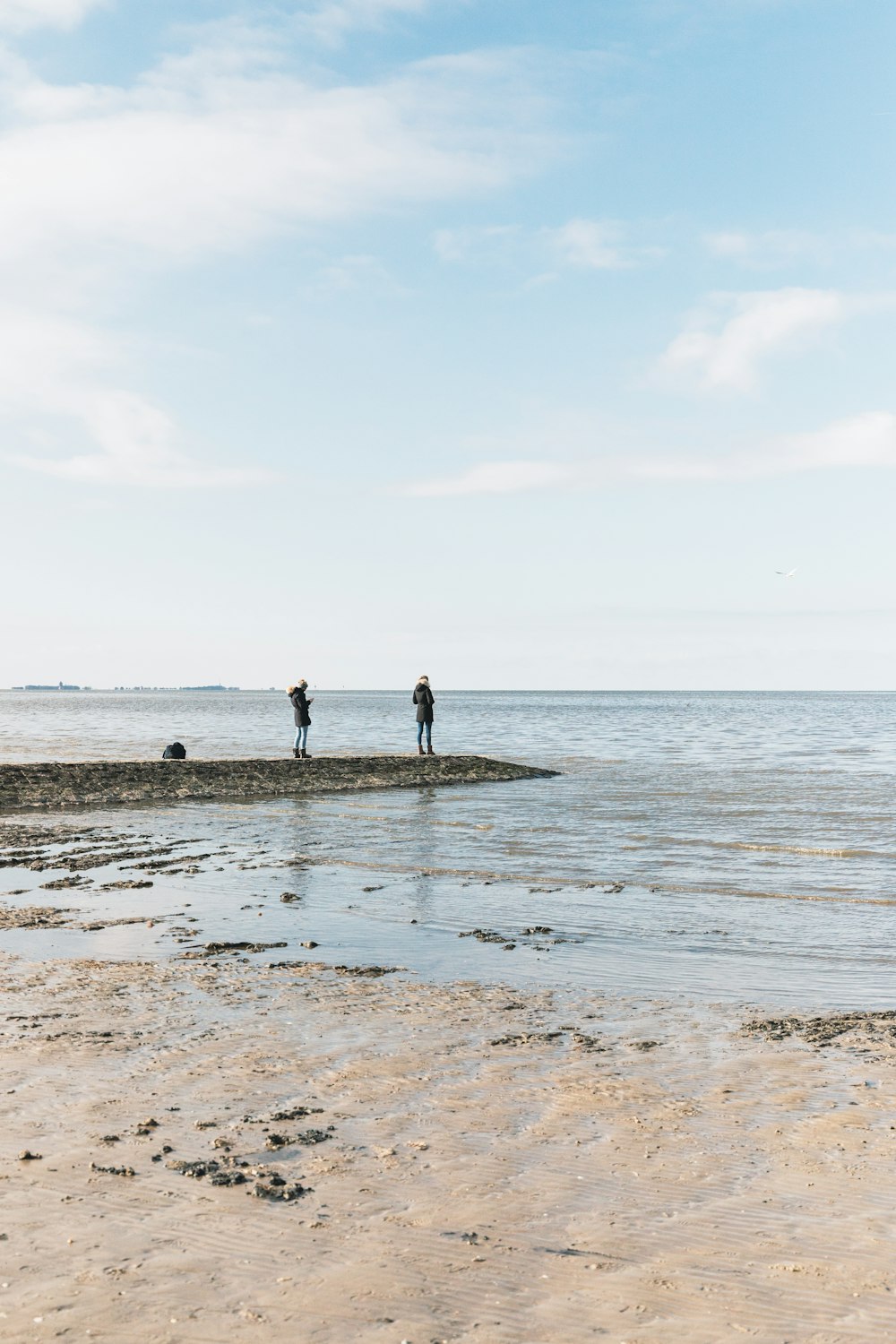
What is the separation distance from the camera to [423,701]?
104 ft

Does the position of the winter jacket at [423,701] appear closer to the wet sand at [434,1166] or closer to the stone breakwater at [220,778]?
the stone breakwater at [220,778]

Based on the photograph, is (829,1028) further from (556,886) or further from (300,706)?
(300,706)

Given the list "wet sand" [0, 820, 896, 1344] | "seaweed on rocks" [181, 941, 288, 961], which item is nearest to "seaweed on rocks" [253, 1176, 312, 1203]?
"wet sand" [0, 820, 896, 1344]

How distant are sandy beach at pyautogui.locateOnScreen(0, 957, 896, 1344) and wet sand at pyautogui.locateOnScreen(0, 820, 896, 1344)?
15mm

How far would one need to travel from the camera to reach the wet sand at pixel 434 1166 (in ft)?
12.3

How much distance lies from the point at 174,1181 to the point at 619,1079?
2.72 metres

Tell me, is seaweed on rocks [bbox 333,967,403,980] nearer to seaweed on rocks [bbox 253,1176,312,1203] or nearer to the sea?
the sea

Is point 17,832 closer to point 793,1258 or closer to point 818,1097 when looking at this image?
point 818,1097

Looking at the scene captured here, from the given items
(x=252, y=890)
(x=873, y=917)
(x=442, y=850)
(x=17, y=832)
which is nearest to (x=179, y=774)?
(x=17, y=832)

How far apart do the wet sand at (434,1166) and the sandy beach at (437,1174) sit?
2 centimetres

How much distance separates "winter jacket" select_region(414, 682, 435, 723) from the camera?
30.9m

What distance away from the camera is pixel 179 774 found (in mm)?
25641

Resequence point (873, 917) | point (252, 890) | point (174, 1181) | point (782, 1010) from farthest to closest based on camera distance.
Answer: point (252, 890), point (873, 917), point (782, 1010), point (174, 1181)

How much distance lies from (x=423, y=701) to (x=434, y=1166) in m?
26.8
